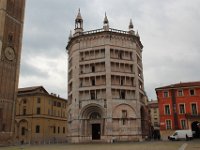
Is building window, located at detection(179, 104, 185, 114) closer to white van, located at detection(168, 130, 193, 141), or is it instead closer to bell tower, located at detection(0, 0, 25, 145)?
white van, located at detection(168, 130, 193, 141)

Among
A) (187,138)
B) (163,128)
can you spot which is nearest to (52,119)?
(163,128)

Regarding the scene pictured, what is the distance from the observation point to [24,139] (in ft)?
240

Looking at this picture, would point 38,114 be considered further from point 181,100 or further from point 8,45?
point 181,100

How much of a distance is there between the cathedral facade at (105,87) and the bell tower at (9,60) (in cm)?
1356

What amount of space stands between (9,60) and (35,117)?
24570mm

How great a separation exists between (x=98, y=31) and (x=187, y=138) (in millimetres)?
31926

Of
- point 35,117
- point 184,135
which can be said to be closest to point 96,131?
point 184,135

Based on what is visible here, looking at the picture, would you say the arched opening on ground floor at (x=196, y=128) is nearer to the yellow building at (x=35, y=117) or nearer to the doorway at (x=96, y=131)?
the doorway at (x=96, y=131)

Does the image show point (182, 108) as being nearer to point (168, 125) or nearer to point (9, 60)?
point (168, 125)

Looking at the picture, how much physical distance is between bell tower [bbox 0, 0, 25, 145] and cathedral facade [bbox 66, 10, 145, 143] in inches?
534

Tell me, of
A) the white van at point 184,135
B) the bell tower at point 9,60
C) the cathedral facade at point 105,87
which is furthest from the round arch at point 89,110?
the white van at point 184,135

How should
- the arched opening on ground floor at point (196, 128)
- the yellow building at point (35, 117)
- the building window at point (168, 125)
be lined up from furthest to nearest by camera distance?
the yellow building at point (35, 117) < the arched opening on ground floor at point (196, 128) < the building window at point (168, 125)

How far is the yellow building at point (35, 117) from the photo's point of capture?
73.9 meters

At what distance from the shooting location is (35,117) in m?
75.5
